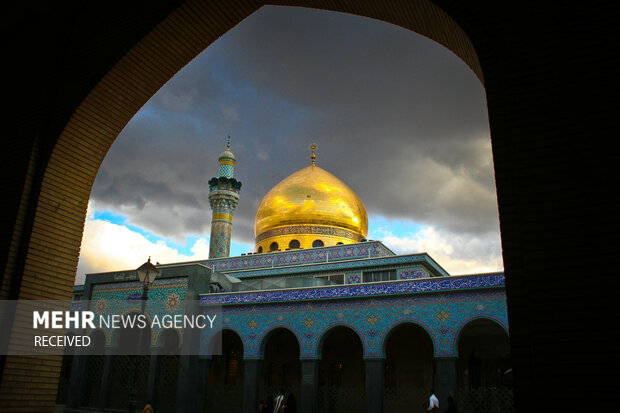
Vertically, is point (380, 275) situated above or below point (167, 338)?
above

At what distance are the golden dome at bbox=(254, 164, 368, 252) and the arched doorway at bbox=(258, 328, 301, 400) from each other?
7.19 m

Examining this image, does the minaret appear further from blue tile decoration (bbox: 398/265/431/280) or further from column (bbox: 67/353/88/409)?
blue tile decoration (bbox: 398/265/431/280)

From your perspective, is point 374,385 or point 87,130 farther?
point 374,385

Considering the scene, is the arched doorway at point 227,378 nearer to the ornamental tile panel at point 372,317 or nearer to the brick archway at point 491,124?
the ornamental tile panel at point 372,317

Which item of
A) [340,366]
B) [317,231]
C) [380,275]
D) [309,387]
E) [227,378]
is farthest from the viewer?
[317,231]

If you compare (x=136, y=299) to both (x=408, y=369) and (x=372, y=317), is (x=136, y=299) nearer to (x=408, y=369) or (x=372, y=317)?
(x=372, y=317)

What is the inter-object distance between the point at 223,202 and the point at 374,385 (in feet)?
53.6

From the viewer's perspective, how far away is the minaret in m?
26.7

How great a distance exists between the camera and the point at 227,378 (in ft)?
57.9

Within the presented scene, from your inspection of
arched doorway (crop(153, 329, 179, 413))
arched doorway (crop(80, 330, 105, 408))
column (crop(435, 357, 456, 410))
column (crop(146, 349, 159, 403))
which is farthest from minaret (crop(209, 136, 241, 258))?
column (crop(435, 357, 456, 410))

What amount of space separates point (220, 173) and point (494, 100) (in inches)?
1021

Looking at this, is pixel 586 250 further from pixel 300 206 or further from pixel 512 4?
pixel 300 206

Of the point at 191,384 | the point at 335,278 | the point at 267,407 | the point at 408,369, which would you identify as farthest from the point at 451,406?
the point at 335,278

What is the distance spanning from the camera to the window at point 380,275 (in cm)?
1842
